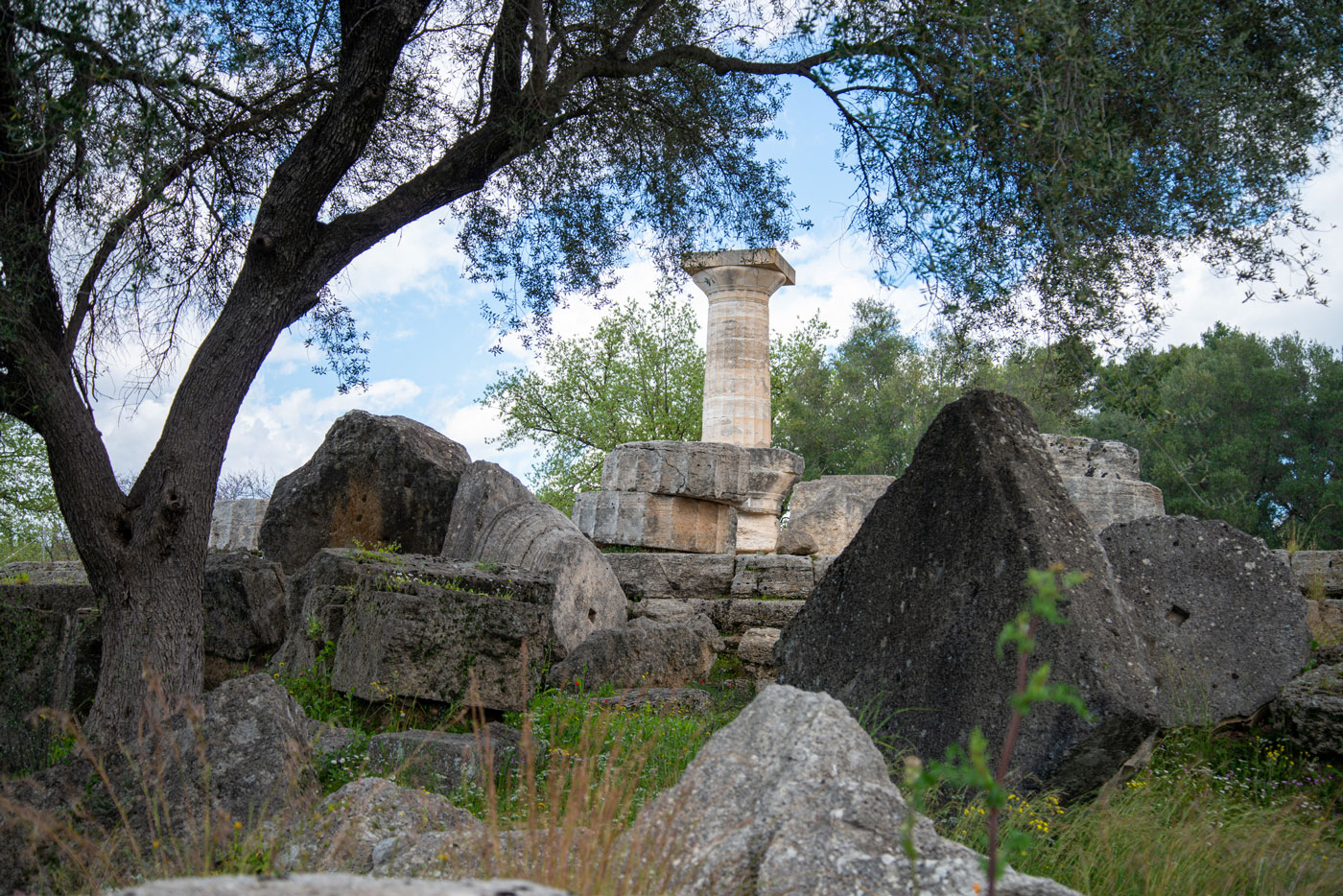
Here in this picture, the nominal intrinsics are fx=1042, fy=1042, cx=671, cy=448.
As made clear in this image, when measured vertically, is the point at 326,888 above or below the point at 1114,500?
below

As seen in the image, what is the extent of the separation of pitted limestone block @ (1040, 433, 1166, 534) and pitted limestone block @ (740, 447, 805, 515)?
481 centimetres

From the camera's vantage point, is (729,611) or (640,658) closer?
(640,658)

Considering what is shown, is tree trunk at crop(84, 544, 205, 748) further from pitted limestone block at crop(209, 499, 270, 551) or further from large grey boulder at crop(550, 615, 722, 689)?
pitted limestone block at crop(209, 499, 270, 551)

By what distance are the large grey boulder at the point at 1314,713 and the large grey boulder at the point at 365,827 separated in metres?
4.95

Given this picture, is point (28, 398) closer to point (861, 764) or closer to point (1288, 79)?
point (861, 764)

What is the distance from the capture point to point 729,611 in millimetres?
10867

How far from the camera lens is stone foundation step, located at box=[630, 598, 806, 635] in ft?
34.7

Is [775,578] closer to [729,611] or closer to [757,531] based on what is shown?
[729,611]

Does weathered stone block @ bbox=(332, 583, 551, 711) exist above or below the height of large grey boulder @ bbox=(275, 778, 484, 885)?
above

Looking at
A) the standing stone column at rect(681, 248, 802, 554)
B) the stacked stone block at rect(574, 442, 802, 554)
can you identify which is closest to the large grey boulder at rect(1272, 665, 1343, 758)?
the stacked stone block at rect(574, 442, 802, 554)

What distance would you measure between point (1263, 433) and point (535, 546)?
24207mm

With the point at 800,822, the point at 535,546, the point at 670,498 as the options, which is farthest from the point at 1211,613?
the point at 670,498

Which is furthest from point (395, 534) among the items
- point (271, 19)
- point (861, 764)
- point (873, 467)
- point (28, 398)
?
point (873, 467)

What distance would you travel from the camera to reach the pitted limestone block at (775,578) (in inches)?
436
